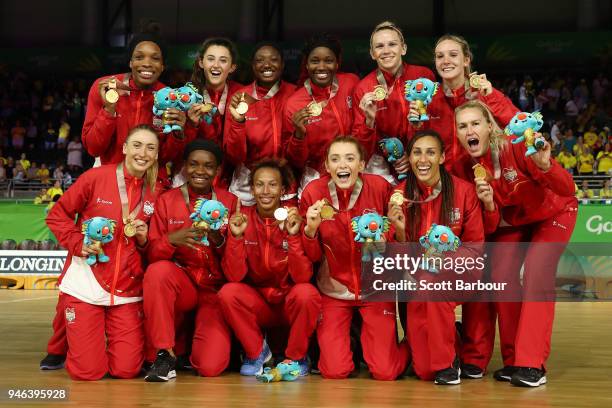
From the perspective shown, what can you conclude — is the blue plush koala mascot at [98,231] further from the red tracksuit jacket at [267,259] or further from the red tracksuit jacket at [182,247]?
the red tracksuit jacket at [267,259]

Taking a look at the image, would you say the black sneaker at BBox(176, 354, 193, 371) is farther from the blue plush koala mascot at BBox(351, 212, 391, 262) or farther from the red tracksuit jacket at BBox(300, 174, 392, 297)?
the blue plush koala mascot at BBox(351, 212, 391, 262)

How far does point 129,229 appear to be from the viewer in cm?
514

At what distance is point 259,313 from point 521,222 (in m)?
1.78

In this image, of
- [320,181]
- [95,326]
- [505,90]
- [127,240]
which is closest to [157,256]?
[127,240]

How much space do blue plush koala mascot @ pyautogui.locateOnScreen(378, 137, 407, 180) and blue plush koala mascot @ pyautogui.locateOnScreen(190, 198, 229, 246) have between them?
1.26 meters

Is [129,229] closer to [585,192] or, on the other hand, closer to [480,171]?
[480,171]

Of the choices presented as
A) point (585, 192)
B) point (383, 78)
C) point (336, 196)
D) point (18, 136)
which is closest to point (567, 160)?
point (585, 192)

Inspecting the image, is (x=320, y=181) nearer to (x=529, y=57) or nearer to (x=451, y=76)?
(x=451, y=76)

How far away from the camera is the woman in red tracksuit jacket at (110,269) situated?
5.11 metres

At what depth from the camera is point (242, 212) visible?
543 cm

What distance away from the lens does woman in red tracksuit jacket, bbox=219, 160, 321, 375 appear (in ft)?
16.8

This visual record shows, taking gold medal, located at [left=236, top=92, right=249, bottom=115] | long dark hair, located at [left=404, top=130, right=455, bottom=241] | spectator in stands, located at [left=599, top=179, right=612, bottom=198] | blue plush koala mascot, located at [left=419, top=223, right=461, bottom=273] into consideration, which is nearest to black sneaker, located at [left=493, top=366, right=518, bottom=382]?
blue plush koala mascot, located at [left=419, top=223, right=461, bottom=273]

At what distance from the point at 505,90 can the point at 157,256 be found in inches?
625

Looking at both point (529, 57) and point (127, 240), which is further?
point (529, 57)
